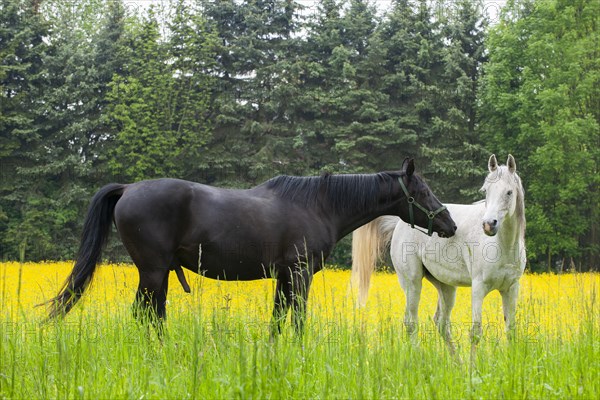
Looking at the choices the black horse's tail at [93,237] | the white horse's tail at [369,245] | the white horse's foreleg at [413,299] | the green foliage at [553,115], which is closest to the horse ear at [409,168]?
the white horse's foreleg at [413,299]

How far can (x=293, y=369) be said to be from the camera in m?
4.20

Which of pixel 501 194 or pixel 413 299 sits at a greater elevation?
pixel 501 194

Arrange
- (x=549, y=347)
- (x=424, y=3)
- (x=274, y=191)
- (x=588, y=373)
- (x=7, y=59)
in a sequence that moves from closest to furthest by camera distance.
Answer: (x=588, y=373)
(x=549, y=347)
(x=274, y=191)
(x=7, y=59)
(x=424, y=3)

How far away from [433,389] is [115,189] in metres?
4.33

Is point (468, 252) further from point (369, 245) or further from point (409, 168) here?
point (369, 245)

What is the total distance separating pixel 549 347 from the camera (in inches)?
189

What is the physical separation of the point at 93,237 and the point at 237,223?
1591 mm

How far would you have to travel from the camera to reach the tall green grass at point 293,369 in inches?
143

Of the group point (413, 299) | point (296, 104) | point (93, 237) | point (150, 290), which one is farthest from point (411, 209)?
point (296, 104)

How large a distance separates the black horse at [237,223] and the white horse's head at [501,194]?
0.78m

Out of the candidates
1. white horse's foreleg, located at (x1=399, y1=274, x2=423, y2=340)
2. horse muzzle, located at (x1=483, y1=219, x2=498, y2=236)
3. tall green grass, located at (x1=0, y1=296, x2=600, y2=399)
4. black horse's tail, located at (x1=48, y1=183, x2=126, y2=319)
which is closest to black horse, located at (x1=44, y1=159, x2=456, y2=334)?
black horse's tail, located at (x1=48, y1=183, x2=126, y2=319)

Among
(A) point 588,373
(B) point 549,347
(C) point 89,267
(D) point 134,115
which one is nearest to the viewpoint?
(A) point 588,373

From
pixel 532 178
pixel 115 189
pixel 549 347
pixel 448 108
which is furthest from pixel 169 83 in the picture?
pixel 549 347

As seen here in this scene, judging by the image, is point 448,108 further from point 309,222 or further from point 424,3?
point 309,222
